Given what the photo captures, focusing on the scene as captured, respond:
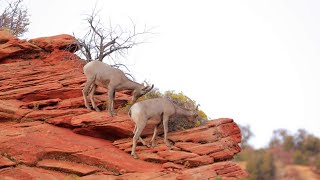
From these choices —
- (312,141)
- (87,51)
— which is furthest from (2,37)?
(312,141)

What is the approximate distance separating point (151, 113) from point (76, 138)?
271cm

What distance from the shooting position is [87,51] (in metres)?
20.0

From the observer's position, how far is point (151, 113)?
47.7 feet

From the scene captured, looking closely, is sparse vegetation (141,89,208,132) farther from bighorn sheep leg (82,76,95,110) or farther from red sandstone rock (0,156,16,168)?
red sandstone rock (0,156,16,168)

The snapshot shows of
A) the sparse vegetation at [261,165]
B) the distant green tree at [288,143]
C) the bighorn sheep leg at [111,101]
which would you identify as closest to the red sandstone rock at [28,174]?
the bighorn sheep leg at [111,101]

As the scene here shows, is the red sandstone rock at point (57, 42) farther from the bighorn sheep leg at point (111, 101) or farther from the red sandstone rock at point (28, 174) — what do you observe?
the red sandstone rock at point (28, 174)

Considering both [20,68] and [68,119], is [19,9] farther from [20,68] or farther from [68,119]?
[68,119]

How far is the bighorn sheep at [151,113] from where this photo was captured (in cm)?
1410

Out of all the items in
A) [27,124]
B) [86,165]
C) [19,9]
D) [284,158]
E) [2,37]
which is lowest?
[86,165]

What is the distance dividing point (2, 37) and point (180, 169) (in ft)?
34.7

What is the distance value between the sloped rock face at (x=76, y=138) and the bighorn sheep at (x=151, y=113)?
430 millimetres

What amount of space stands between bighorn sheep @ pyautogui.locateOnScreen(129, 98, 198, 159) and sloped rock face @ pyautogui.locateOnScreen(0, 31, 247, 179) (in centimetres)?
43

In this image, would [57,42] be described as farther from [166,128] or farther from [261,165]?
[261,165]

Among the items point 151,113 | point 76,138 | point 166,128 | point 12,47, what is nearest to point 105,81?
point 151,113
